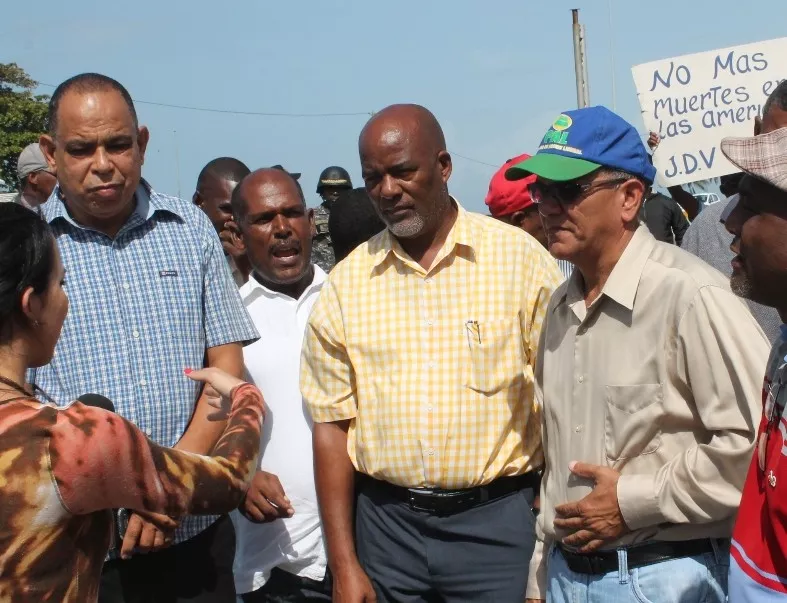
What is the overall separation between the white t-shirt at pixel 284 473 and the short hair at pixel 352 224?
0.88 m

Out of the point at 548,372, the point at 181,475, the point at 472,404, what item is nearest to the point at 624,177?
the point at 548,372

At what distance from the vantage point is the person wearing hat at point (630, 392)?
2.76 meters

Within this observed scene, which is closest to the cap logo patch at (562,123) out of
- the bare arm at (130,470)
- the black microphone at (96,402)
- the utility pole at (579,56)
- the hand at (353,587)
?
the bare arm at (130,470)

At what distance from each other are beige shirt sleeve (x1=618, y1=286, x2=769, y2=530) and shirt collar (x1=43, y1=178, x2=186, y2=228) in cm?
200

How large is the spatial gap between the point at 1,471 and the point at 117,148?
171 centimetres

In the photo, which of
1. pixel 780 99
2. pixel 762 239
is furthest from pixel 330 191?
pixel 762 239

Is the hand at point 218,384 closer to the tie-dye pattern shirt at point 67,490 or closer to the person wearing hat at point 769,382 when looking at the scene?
the tie-dye pattern shirt at point 67,490

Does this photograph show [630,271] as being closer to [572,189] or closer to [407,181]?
[572,189]

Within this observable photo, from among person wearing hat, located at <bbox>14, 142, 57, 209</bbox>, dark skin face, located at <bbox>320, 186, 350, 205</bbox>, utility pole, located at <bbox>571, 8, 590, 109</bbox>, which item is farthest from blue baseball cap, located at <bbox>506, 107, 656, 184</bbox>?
utility pole, located at <bbox>571, 8, 590, 109</bbox>

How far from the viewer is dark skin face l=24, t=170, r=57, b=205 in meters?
6.73

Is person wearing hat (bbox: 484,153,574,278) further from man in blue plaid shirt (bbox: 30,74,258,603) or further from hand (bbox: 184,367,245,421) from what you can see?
hand (bbox: 184,367,245,421)

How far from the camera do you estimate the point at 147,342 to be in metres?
3.67

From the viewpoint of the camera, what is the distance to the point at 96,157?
3.69m

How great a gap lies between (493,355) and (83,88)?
179cm
